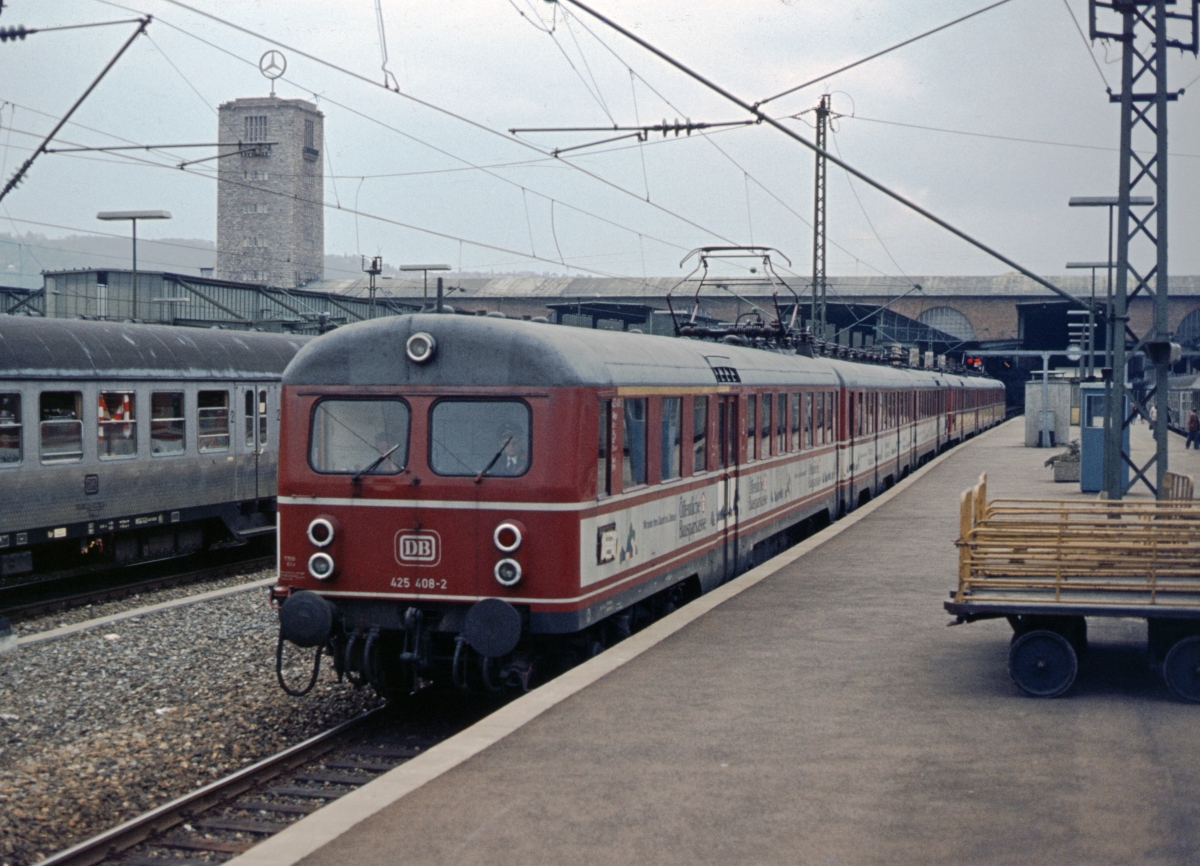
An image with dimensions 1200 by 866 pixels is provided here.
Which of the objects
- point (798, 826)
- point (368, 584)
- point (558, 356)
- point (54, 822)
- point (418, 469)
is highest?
point (558, 356)

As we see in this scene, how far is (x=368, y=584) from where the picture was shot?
918 centimetres

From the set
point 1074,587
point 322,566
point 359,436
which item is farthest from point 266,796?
point 1074,587

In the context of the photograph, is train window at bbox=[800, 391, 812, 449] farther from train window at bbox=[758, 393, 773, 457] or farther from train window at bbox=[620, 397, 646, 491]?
train window at bbox=[620, 397, 646, 491]

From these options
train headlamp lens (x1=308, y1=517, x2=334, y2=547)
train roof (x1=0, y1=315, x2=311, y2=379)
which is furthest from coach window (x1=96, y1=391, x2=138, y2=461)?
train headlamp lens (x1=308, y1=517, x2=334, y2=547)

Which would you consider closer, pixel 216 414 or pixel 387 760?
pixel 387 760

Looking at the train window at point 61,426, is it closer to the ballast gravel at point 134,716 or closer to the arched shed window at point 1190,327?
the ballast gravel at point 134,716

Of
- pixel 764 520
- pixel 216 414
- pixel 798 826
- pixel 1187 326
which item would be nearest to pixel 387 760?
pixel 798 826

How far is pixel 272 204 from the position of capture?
8525cm

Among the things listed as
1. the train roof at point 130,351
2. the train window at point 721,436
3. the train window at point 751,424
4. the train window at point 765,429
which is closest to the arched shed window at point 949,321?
the train roof at point 130,351

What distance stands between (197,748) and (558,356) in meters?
3.57

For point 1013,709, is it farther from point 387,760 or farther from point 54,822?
point 54,822

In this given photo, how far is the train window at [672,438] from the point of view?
1099cm

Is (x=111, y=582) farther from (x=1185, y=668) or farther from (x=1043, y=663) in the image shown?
(x=1185, y=668)

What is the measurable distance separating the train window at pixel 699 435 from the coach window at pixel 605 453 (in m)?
2.37
